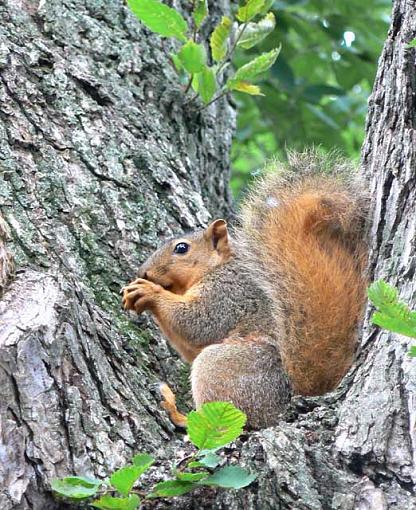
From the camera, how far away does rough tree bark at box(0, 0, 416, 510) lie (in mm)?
1634

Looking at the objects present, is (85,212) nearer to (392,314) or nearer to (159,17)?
(159,17)

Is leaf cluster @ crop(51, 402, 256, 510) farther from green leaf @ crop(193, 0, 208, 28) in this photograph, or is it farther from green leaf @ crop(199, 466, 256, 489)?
green leaf @ crop(193, 0, 208, 28)

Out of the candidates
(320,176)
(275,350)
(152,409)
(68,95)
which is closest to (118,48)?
(68,95)

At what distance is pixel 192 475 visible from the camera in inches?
61.6

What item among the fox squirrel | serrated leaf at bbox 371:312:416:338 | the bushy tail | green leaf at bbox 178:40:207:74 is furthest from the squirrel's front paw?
serrated leaf at bbox 371:312:416:338

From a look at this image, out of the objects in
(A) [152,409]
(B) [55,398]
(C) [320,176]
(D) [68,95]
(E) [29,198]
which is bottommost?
(A) [152,409]

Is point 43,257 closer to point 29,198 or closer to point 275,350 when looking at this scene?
A: point 29,198

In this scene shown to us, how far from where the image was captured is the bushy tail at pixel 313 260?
2.11 meters

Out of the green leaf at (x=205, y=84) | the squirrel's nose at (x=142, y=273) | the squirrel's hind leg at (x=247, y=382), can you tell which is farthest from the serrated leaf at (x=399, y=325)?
the green leaf at (x=205, y=84)

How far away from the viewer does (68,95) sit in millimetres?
2639

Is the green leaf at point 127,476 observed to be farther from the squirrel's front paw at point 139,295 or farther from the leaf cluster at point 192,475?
the squirrel's front paw at point 139,295

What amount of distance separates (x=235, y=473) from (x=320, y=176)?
90cm

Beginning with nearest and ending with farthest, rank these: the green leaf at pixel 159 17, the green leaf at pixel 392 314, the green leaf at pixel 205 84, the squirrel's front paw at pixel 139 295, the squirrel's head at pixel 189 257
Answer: the green leaf at pixel 392 314 < the squirrel's front paw at pixel 139 295 < the green leaf at pixel 159 17 < the squirrel's head at pixel 189 257 < the green leaf at pixel 205 84

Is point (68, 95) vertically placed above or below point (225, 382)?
above
